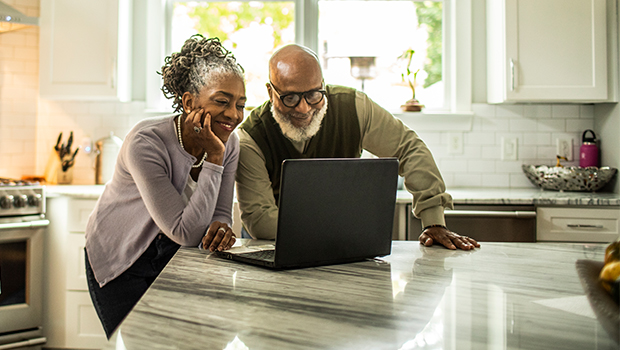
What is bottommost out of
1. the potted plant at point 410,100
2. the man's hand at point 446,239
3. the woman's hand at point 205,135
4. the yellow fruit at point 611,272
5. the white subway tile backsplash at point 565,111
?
the man's hand at point 446,239

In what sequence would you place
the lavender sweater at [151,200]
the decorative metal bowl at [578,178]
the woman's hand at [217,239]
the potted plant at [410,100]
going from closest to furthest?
1. the woman's hand at [217,239]
2. the lavender sweater at [151,200]
3. the decorative metal bowl at [578,178]
4. the potted plant at [410,100]

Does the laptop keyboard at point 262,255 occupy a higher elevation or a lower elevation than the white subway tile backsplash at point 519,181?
lower

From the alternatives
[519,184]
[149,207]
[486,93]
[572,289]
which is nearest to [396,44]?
[486,93]

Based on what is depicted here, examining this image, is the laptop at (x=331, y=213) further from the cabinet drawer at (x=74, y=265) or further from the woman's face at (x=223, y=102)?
the cabinet drawer at (x=74, y=265)

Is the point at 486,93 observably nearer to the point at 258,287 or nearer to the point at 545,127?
the point at 545,127

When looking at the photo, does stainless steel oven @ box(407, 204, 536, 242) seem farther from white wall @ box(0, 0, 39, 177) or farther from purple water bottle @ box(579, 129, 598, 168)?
white wall @ box(0, 0, 39, 177)

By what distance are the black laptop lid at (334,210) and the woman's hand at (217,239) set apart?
11.4 inches

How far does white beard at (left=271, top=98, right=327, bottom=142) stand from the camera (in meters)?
1.90

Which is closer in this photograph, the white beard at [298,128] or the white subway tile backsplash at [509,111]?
the white beard at [298,128]

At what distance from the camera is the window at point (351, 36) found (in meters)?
3.46

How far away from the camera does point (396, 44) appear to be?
11.6 ft

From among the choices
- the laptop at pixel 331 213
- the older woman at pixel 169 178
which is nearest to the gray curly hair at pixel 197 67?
the older woman at pixel 169 178

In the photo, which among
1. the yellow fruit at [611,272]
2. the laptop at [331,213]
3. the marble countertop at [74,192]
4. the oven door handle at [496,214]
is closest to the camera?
the yellow fruit at [611,272]

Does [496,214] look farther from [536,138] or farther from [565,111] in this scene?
[565,111]
